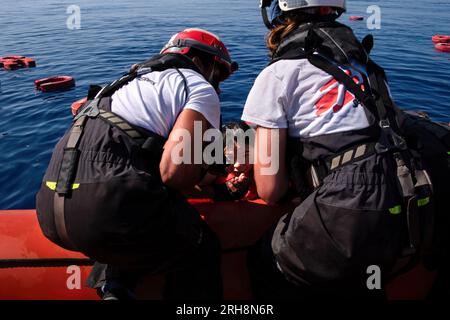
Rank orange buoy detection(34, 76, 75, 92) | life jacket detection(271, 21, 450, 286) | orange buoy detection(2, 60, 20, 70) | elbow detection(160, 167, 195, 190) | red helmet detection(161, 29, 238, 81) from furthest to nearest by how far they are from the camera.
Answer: orange buoy detection(2, 60, 20, 70)
orange buoy detection(34, 76, 75, 92)
red helmet detection(161, 29, 238, 81)
elbow detection(160, 167, 195, 190)
life jacket detection(271, 21, 450, 286)

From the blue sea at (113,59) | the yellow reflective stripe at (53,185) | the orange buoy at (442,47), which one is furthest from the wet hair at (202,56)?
the orange buoy at (442,47)

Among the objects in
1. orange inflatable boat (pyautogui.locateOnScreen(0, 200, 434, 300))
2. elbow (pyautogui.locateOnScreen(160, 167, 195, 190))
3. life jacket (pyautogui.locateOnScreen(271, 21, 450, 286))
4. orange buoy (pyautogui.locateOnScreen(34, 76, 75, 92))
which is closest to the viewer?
life jacket (pyautogui.locateOnScreen(271, 21, 450, 286))

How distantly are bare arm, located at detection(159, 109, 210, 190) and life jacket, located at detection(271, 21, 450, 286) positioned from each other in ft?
2.01

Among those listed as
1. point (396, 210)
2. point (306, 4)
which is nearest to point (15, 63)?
point (306, 4)

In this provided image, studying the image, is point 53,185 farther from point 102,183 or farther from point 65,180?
point 102,183

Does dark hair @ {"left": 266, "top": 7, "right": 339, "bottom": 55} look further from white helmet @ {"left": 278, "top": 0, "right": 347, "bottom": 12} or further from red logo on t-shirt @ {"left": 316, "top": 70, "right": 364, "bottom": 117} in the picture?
red logo on t-shirt @ {"left": 316, "top": 70, "right": 364, "bottom": 117}

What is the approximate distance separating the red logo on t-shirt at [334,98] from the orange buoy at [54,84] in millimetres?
9122

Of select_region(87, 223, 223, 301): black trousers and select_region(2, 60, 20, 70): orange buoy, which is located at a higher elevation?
select_region(2, 60, 20, 70): orange buoy

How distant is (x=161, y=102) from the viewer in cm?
193

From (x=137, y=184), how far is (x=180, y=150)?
0.29 m

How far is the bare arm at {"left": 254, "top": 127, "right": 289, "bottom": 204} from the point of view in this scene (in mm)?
1966

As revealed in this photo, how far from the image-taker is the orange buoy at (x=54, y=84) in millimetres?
9203

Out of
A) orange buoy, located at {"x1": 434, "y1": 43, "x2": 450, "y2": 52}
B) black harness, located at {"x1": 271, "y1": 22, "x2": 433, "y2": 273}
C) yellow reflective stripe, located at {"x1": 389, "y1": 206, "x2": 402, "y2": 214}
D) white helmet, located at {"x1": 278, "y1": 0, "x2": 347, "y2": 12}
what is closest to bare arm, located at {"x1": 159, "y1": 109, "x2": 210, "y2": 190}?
black harness, located at {"x1": 271, "y1": 22, "x2": 433, "y2": 273}
